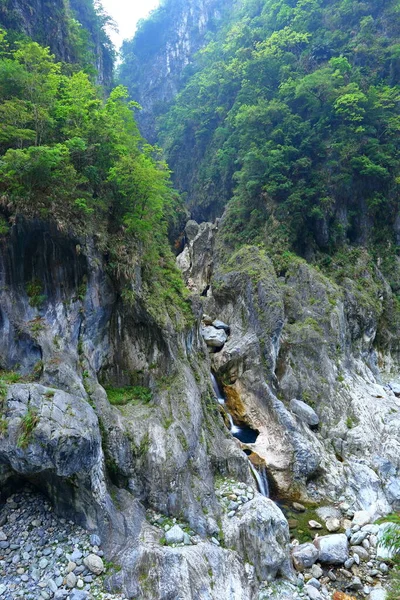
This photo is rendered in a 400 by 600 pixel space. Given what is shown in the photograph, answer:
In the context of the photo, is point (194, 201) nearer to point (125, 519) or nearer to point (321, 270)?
point (321, 270)

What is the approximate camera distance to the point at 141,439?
10312 mm

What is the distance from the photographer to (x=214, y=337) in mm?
19516

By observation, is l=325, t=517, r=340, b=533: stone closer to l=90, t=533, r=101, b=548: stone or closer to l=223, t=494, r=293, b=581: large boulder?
l=223, t=494, r=293, b=581: large boulder

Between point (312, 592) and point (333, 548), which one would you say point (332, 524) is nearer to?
point (333, 548)

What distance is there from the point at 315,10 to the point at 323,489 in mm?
40590

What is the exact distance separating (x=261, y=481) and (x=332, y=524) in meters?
2.56

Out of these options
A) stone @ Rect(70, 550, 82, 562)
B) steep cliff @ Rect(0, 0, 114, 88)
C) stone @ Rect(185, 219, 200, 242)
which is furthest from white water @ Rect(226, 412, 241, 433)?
steep cliff @ Rect(0, 0, 114, 88)

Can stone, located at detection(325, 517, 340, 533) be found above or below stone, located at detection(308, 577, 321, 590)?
above

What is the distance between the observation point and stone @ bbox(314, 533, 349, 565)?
34.7ft

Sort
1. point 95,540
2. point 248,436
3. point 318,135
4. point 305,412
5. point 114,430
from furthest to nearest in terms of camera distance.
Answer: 1. point 318,135
2. point 305,412
3. point 248,436
4. point 114,430
5. point 95,540

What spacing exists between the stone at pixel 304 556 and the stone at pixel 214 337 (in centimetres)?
1011

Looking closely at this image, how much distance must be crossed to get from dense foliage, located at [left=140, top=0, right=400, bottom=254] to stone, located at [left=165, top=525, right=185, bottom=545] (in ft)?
60.6

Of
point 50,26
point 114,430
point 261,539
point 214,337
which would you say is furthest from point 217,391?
point 50,26

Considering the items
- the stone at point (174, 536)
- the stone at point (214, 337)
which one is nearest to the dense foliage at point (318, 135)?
the stone at point (214, 337)
